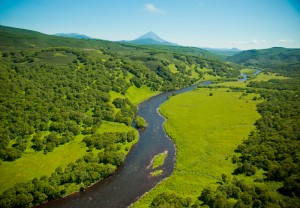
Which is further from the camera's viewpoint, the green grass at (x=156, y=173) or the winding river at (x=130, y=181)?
the green grass at (x=156, y=173)

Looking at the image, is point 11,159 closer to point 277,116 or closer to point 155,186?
point 155,186

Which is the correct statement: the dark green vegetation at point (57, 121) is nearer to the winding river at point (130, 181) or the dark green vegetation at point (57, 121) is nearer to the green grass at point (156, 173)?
the winding river at point (130, 181)

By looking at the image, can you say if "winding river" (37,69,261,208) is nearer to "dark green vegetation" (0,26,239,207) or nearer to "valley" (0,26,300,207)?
"valley" (0,26,300,207)

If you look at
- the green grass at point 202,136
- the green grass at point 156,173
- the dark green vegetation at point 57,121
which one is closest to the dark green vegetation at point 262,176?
the green grass at point 202,136

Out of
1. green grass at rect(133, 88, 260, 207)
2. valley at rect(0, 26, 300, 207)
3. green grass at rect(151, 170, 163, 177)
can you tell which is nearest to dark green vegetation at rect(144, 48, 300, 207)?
valley at rect(0, 26, 300, 207)

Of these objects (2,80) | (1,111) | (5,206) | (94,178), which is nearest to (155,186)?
(94,178)

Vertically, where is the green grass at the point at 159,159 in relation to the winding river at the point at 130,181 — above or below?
above
